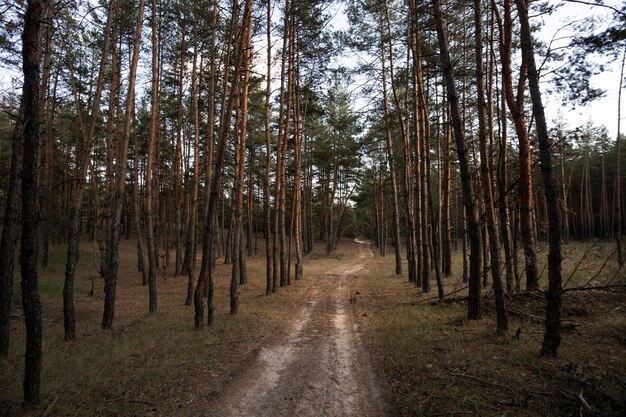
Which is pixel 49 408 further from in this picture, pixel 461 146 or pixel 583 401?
pixel 461 146

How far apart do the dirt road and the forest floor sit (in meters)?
0.03

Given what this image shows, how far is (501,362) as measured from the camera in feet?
18.0

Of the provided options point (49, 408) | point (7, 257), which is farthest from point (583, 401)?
point (7, 257)

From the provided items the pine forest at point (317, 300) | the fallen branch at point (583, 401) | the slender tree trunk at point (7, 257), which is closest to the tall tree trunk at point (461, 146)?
the pine forest at point (317, 300)

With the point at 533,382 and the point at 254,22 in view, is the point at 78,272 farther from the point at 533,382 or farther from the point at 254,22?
the point at 533,382

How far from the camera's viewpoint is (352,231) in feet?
179

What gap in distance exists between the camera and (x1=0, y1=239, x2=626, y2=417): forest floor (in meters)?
4.41

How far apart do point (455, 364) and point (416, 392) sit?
3.94ft

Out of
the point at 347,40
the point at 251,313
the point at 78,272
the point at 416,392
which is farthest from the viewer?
the point at 78,272

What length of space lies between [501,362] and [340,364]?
275cm

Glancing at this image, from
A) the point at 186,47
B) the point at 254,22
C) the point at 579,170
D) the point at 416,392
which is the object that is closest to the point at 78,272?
the point at 186,47

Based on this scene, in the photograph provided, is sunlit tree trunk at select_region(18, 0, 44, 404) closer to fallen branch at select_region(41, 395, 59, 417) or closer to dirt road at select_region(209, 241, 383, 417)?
fallen branch at select_region(41, 395, 59, 417)

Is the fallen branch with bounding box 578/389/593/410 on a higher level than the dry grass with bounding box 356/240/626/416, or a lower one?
higher

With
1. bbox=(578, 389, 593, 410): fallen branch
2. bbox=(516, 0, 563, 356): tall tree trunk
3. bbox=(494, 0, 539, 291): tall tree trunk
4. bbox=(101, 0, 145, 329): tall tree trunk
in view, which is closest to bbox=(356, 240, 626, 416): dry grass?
bbox=(578, 389, 593, 410): fallen branch
